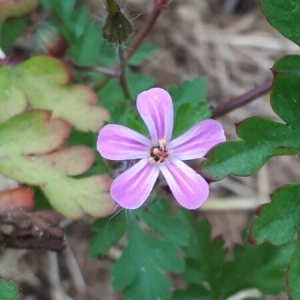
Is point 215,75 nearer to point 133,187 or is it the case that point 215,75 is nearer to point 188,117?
point 188,117

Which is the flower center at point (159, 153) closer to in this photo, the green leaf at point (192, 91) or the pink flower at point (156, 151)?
the pink flower at point (156, 151)

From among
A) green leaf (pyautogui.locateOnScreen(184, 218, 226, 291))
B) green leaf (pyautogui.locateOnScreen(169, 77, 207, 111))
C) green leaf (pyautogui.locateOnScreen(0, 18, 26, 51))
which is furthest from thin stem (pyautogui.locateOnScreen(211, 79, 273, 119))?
green leaf (pyautogui.locateOnScreen(0, 18, 26, 51))

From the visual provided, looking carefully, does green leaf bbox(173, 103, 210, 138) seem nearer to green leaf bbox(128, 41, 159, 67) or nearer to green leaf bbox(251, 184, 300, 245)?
green leaf bbox(251, 184, 300, 245)

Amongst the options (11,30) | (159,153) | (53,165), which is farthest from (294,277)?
(11,30)

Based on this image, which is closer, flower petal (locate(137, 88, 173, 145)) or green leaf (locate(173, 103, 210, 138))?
flower petal (locate(137, 88, 173, 145))

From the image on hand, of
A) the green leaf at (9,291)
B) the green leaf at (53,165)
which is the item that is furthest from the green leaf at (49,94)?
the green leaf at (9,291)

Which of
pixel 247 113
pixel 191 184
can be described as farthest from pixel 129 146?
pixel 247 113
